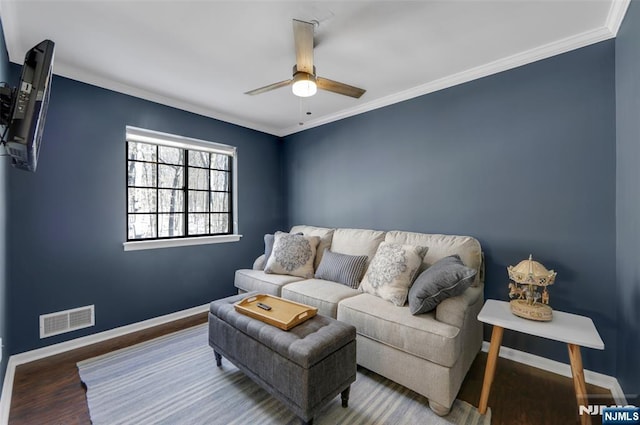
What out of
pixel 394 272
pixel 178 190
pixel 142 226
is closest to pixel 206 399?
pixel 394 272

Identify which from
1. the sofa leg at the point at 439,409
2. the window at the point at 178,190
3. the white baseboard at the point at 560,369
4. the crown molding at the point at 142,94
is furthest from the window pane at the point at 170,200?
the white baseboard at the point at 560,369

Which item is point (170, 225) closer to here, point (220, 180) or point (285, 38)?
point (220, 180)

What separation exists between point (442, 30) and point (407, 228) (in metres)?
1.84

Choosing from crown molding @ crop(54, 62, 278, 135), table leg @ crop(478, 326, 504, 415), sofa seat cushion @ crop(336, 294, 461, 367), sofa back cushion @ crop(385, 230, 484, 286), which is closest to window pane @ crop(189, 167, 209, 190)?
crown molding @ crop(54, 62, 278, 135)

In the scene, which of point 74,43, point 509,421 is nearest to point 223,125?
point 74,43

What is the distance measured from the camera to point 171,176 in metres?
3.37

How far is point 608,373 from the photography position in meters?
1.95

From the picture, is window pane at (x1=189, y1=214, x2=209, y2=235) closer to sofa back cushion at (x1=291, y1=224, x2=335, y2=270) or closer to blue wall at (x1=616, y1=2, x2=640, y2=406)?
sofa back cushion at (x1=291, y1=224, x2=335, y2=270)

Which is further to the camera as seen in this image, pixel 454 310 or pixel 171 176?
pixel 171 176

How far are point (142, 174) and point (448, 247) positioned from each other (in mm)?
3398

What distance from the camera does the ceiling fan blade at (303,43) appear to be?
1.74m

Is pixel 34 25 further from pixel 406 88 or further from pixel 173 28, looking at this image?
pixel 406 88

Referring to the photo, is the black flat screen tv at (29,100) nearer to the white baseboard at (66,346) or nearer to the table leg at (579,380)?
the white baseboard at (66,346)

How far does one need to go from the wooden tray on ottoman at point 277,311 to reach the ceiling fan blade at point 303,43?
1704mm
